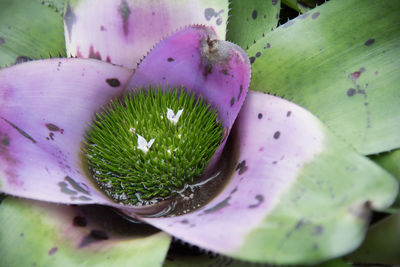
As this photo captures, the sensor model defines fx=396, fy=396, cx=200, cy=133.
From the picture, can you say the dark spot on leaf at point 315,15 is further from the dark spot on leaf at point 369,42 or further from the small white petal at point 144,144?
the small white petal at point 144,144

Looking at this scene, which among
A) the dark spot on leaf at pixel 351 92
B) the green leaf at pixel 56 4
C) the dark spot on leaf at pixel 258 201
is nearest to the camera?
the dark spot on leaf at pixel 258 201

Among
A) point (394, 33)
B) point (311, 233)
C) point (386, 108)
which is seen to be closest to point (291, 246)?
point (311, 233)

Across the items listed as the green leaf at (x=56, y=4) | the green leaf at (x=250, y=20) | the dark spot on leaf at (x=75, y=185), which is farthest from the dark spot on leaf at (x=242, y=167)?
the green leaf at (x=56, y=4)

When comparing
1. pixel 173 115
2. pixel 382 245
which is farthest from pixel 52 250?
pixel 382 245

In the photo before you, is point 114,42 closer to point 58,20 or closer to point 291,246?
point 58,20

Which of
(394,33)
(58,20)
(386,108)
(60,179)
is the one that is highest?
(394,33)

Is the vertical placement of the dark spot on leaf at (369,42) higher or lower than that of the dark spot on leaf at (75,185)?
higher

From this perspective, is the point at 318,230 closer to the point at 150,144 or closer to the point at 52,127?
the point at 150,144

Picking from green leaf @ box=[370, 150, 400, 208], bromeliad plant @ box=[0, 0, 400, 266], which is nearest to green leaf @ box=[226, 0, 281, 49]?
bromeliad plant @ box=[0, 0, 400, 266]
